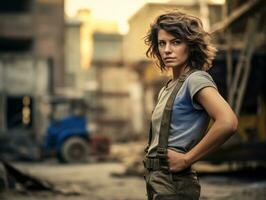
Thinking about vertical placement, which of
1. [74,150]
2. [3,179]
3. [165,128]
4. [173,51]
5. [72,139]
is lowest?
[74,150]

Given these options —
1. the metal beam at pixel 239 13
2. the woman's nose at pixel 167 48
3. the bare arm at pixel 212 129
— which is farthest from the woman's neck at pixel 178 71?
the metal beam at pixel 239 13

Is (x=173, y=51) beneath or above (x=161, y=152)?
above

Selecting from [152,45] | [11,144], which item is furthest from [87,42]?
[152,45]

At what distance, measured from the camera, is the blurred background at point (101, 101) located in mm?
10789

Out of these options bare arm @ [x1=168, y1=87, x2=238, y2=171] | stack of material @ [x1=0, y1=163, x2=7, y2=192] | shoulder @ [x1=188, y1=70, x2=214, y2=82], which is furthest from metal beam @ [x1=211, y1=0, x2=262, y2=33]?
bare arm @ [x1=168, y1=87, x2=238, y2=171]

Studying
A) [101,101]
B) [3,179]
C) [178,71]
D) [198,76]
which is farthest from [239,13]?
[101,101]

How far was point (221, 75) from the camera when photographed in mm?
12922

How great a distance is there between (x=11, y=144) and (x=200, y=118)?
1831cm

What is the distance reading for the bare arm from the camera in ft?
7.59

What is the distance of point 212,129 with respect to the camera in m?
2.34

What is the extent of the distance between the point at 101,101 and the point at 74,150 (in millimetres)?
17205

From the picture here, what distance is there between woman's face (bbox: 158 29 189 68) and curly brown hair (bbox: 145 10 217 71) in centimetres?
2

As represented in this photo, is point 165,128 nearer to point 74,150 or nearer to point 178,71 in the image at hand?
point 178,71

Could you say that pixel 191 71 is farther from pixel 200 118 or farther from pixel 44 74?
pixel 44 74
